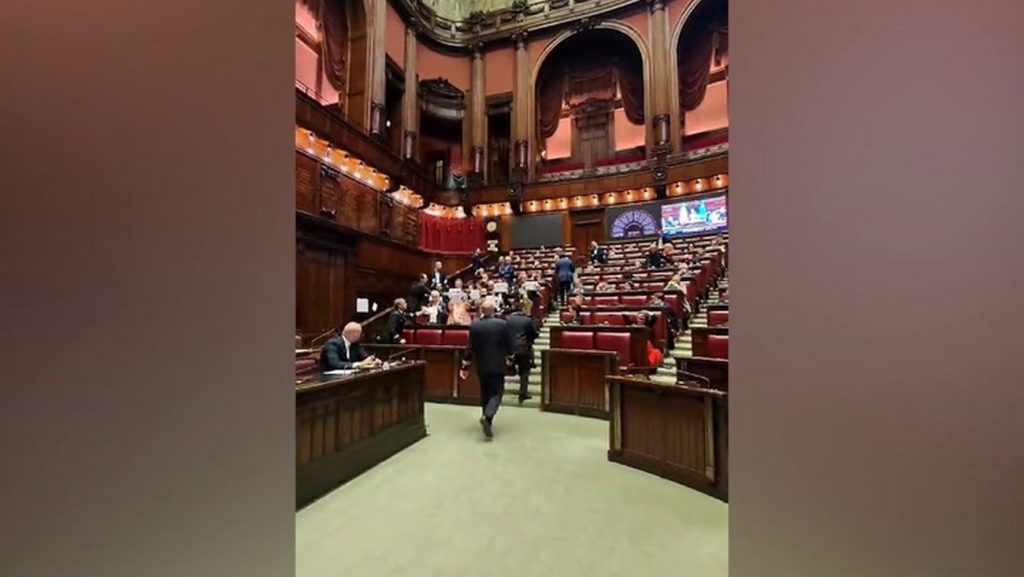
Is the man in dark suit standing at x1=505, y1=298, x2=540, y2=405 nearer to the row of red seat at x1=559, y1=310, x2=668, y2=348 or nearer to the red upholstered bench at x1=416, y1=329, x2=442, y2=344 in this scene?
the row of red seat at x1=559, y1=310, x2=668, y2=348

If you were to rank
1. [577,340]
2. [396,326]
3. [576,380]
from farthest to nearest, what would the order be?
1. [396,326]
2. [577,340]
3. [576,380]

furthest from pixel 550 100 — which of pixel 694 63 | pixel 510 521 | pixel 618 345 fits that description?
pixel 510 521

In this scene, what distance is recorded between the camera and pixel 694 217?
13.6 m

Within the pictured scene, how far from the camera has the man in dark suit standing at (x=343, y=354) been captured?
405 centimetres

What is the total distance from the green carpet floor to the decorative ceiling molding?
15.5 m

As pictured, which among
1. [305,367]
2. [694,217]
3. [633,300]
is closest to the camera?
[305,367]

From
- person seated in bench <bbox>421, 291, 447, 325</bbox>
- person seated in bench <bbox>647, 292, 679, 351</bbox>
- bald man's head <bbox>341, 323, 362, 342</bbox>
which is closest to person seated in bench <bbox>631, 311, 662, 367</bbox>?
person seated in bench <bbox>647, 292, 679, 351</bbox>

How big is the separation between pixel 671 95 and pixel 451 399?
41.7ft

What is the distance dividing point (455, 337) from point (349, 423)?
10.7ft

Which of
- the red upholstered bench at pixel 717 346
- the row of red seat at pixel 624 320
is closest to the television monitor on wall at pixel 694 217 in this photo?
the row of red seat at pixel 624 320

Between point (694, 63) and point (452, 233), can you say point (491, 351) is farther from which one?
point (694, 63)

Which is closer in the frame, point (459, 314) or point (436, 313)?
point (459, 314)

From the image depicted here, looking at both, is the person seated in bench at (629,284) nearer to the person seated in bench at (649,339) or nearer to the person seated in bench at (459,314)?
the person seated in bench at (649,339)
